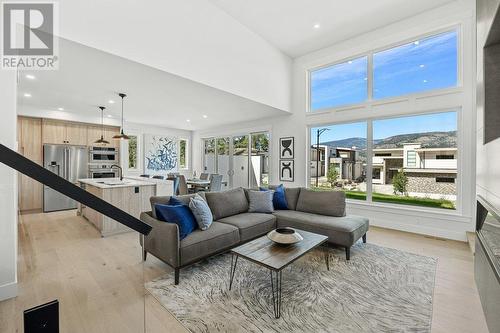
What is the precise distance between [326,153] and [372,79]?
1850 millimetres

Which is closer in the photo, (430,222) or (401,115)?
(430,222)

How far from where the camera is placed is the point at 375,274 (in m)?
2.58

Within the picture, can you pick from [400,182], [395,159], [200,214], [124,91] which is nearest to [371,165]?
[395,159]

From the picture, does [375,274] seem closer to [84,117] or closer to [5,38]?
[5,38]

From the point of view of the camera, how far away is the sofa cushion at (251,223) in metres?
3.11

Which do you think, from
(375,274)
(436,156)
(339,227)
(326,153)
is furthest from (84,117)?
(436,156)

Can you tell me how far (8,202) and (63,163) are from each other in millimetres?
4500

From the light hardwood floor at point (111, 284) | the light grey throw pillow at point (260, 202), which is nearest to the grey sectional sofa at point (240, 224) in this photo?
the light grey throw pillow at point (260, 202)

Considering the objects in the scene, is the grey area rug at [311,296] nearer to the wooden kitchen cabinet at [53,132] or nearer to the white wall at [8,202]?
the white wall at [8,202]

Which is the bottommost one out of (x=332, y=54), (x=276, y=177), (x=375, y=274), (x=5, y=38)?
(x=375, y=274)

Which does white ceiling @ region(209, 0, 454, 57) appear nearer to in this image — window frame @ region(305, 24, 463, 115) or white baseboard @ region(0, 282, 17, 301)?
window frame @ region(305, 24, 463, 115)

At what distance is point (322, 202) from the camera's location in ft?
12.1

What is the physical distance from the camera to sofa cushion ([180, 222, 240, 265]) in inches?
96.0

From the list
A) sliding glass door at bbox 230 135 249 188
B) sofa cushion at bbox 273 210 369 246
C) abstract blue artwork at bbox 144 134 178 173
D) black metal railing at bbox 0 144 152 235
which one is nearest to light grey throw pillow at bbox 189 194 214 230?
sofa cushion at bbox 273 210 369 246
